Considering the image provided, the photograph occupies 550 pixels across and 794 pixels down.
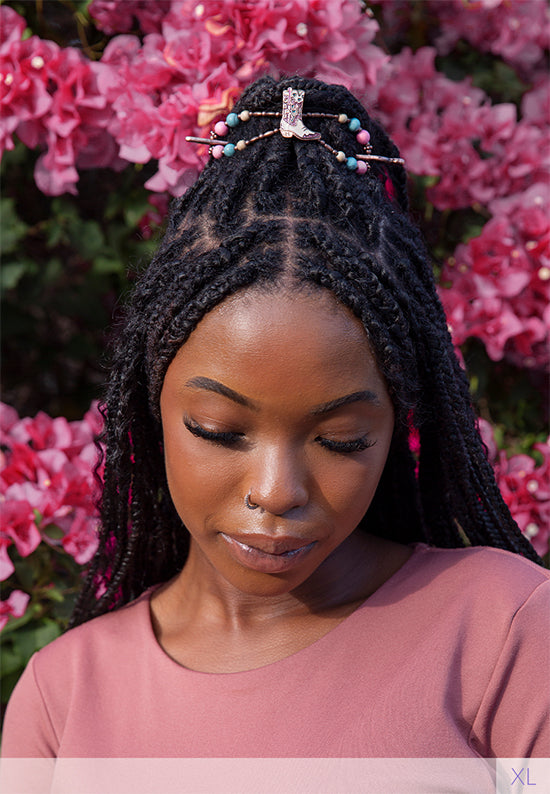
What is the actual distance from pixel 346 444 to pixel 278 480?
0.39 feet

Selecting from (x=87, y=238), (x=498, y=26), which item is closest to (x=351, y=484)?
(x=87, y=238)

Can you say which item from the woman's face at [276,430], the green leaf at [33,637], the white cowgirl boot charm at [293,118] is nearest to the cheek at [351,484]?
the woman's face at [276,430]

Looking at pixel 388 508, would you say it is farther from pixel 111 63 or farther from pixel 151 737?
pixel 111 63

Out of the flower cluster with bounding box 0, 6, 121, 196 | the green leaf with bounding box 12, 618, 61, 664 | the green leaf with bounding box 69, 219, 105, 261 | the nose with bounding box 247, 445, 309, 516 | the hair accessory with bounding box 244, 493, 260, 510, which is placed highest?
the flower cluster with bounding box 0, 6, 121, 196

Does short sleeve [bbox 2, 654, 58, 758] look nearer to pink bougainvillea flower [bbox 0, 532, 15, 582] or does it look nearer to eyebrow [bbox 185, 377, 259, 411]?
pink bougainvillea flower [bbox 0, 532, 15, 582]

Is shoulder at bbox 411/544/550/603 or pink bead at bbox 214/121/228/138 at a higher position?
pink bead at bbox 214/121/228/138

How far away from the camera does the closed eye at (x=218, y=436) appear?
1.35m

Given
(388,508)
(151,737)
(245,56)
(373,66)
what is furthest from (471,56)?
(151,737)

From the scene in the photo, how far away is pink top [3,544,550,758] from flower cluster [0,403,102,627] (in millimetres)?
328

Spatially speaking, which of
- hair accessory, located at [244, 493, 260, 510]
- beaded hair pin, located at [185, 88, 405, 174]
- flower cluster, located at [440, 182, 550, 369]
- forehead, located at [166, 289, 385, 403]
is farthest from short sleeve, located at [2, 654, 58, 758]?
flower cluster, located at [440, 182, 550, 369]

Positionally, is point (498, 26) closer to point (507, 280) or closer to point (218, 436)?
point (507, 280)

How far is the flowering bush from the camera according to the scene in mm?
1966

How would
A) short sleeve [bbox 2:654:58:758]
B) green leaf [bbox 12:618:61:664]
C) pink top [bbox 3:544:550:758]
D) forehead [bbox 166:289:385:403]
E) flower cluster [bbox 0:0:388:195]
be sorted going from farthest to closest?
1. green leaf [bbox 12:618:61:664]
2. flower cluster [bbox 0:0:388:195]
3. short sleeve [bbox 2:654:58:758]
4. pink top [bbox 3:544:550:758]
5. forehead [bbox 166:289:385:403]

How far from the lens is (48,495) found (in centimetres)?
204
